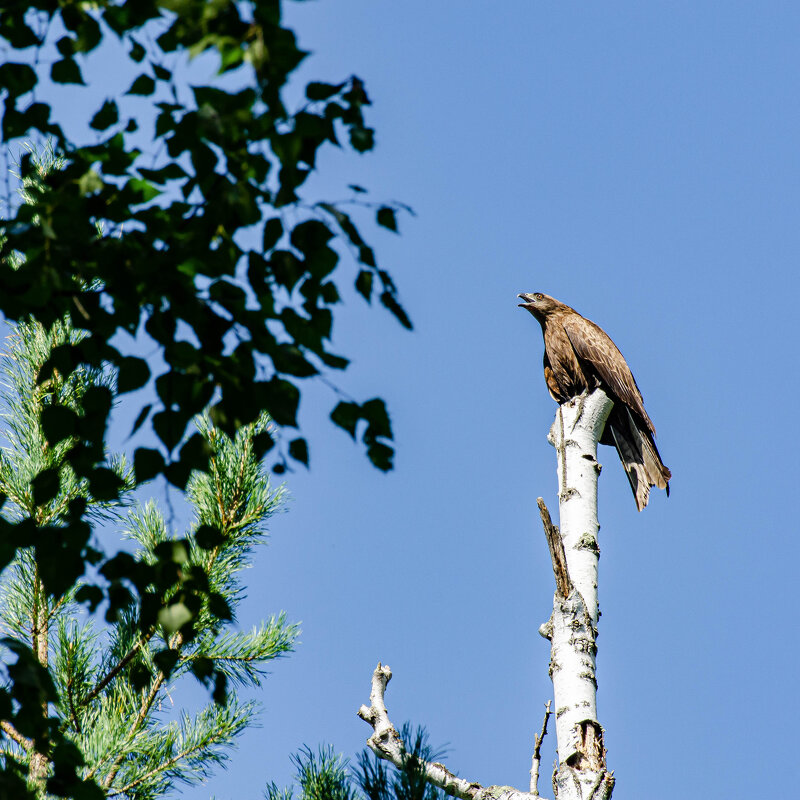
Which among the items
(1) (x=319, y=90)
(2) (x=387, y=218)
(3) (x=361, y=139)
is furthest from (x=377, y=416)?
(1) (x=319, y=90)

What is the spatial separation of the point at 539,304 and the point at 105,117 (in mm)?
5432

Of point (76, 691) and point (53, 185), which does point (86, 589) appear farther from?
point (76, 691)

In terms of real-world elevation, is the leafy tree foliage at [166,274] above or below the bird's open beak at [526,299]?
below

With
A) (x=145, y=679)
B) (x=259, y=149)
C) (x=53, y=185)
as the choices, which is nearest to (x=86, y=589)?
(x=145, y=679)

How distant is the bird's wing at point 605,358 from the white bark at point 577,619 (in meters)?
0.95

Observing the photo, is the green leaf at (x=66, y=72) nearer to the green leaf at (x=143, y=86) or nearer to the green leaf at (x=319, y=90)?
the green leaf at (x=143, y=86)

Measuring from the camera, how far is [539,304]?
714 cm

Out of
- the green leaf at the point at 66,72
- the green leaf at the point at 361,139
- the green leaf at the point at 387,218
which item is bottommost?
the green leaf at the point at 387,218

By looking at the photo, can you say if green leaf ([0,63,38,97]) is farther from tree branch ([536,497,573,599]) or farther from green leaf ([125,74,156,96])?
tree branch ([536,497,573,599])

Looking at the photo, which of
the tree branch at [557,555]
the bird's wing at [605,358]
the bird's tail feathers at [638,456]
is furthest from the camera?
the bird's wing at [605,358]

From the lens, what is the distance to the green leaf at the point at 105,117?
2.01 meters

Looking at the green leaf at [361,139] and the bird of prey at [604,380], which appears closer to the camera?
the green leaf at [361,139]

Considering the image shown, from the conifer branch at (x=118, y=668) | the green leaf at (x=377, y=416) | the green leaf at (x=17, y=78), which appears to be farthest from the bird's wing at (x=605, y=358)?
the green leaf at (x=17, y=78)

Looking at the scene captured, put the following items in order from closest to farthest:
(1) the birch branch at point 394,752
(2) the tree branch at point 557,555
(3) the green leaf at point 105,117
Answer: (3) the green leaf at point 105,117
(1) the birch branch at point 394,752
(2) the tree branch at point 557,555
